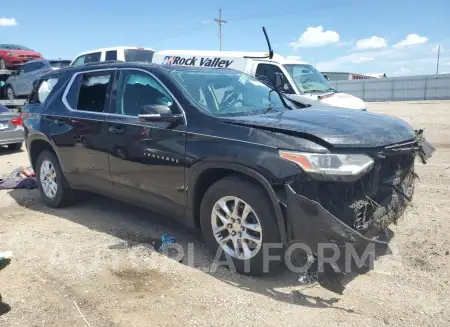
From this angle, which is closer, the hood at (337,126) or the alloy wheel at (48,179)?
the hood at (337,126)

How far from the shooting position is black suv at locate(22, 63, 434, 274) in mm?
3297

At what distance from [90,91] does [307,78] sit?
22.9ft

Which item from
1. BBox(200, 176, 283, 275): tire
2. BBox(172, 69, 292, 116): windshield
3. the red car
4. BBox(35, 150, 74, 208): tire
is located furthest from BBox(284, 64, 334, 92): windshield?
the red car

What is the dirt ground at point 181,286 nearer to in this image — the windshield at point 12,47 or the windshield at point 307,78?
the windshield at point 307,78

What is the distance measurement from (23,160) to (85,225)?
572 cm

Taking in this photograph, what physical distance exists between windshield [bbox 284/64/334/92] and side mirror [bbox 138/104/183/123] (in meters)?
6.92

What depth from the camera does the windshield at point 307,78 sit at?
35.2 feet

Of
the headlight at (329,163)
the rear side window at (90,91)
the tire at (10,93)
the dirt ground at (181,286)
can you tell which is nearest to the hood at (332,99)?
the dirt ground at (181,286)

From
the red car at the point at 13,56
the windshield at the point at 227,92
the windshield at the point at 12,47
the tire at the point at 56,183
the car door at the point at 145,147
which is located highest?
the windshield at the point at 12,47

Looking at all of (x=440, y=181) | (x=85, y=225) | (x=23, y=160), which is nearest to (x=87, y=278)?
(x=85, y=225)

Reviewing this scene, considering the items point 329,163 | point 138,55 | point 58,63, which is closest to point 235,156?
point 329,163

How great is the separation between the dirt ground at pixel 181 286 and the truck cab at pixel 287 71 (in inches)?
218

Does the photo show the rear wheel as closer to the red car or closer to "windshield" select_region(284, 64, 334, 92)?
"windshield" select_region(284, 64, 334, 92)

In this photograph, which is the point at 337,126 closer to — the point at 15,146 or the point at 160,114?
the point at 160,114
